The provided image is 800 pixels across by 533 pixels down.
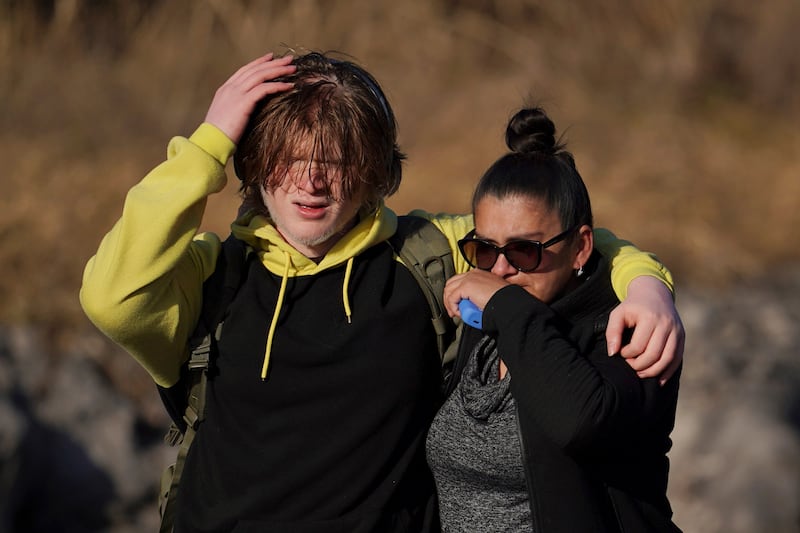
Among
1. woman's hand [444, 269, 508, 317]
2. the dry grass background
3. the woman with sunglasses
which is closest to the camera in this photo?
the woman with sunglasses

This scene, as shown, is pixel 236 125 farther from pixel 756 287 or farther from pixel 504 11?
pixel 504 11

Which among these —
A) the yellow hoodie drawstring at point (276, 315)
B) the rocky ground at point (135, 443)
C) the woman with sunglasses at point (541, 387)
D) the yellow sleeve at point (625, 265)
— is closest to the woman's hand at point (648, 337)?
the woman with sunglasses at point (541, 387)

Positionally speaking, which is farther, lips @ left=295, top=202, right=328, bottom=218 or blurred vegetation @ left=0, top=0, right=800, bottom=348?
blurred vegetation @ left=0, top=0, right=800, bottom=348

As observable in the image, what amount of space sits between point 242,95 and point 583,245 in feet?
2.61

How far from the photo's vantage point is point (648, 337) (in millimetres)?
2336

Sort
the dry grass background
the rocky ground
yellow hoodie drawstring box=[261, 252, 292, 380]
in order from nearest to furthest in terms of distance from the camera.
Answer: yellow hoodie drawstring box=[261, 252, 292, 380] < the rocky ground < the dry grass background

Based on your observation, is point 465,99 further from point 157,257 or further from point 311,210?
point 157,257

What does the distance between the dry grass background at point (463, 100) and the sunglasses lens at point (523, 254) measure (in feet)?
16.5

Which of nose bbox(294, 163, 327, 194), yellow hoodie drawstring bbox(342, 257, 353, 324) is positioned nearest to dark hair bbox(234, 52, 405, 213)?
nose bbox(294, 163, 327, 194)

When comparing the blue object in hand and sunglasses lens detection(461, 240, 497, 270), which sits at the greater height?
sunglasses lens detection(461, 240, 497, 270)

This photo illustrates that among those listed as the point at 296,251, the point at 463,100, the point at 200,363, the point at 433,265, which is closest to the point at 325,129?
the point at 296,251

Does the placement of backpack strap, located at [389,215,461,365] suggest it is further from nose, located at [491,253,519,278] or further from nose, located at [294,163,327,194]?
nose, located at [294,163,327,194]

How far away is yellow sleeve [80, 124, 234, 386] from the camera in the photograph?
2.37 metres

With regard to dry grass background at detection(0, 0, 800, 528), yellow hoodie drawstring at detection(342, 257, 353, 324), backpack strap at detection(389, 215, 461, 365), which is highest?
dry grass background at detection(0, 0, 800, 528)
